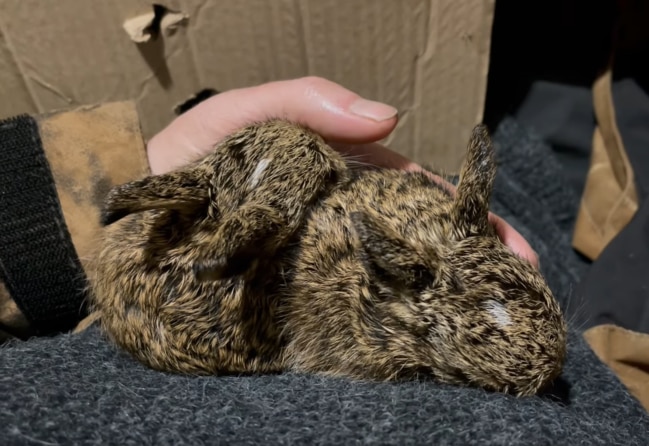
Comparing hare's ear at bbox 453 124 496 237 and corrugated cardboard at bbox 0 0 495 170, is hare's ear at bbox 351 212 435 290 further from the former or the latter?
corrugated cardboard at bbox 0 0 495 170

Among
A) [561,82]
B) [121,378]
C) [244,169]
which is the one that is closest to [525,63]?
[561,82]

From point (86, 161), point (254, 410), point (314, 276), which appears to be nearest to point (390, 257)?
point (314, 276)

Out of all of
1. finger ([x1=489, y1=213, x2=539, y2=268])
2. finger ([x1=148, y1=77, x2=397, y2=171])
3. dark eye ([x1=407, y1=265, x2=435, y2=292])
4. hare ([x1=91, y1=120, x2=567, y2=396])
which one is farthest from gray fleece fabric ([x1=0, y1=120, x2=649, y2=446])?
finger ([x1=148, y1=77, x2=397, y2=171])

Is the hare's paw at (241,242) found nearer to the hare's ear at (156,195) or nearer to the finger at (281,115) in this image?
the hare's ear at (156,195)

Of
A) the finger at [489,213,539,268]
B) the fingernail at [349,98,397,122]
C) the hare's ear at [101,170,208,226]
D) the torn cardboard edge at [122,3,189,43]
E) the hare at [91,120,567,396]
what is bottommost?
the finger at [489,213,539,268]

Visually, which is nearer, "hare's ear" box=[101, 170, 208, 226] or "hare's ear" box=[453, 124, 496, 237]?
"hare's ear" box=[101, 170, 208, 226]

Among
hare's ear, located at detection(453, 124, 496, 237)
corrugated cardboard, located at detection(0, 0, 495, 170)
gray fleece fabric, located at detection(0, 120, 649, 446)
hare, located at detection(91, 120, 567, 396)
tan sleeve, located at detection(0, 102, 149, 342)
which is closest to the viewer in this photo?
gray fleece fabric, located at detection(0, 120, 649, 446)

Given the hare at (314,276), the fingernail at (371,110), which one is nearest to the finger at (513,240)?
the hare at (314,276)
